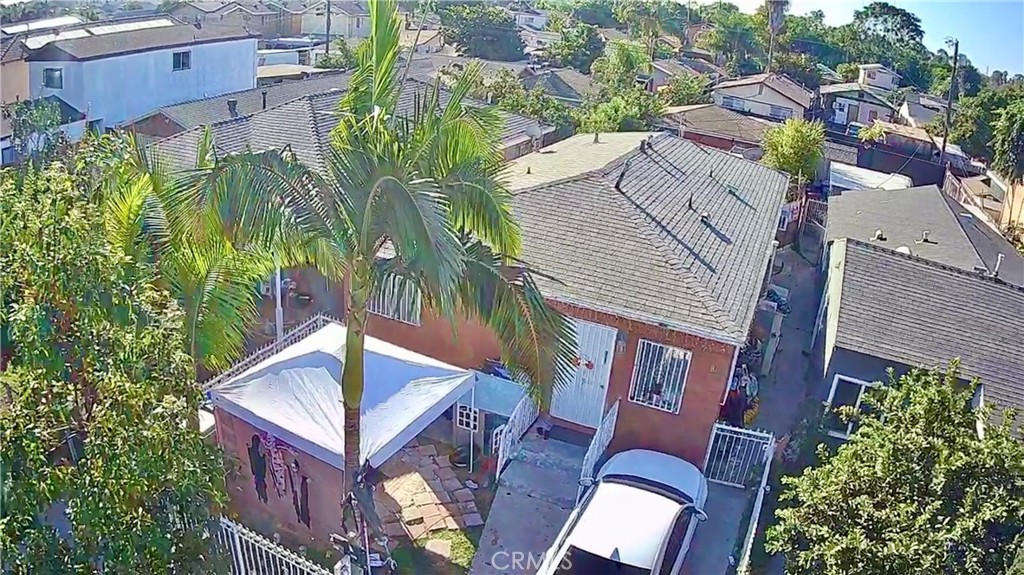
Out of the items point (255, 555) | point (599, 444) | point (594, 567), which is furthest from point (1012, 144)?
point (255, 555)

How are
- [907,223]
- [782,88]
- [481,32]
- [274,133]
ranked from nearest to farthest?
1. [274,133]
2. [907,223]
3. [782,88]
4. [481,32]

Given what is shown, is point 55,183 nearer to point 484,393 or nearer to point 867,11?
point 484,393

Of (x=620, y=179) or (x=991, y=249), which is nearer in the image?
(x=620, y=179)

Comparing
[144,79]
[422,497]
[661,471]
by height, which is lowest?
[422,497]

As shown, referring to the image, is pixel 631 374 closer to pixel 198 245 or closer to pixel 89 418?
pixel 198 245

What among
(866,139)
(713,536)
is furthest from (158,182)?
(866,139)

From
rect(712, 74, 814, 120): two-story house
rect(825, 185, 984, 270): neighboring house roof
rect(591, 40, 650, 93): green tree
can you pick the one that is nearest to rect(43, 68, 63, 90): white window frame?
rect(591, 40, 650, 93): green tree
